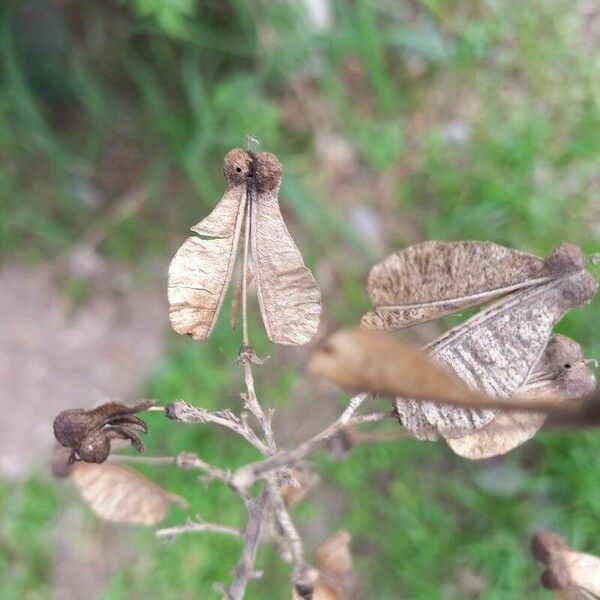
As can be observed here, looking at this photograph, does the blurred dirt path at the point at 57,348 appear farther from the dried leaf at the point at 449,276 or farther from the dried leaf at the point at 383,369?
the dried leaf at the point at 383,369

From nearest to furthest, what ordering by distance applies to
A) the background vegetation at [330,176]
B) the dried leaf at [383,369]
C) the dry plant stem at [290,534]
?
the dried leaf at [383,369] < the dry plant stem at [290,534] < the background vegetation at [330,176]

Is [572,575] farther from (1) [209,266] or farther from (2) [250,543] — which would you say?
(1) [209,266]

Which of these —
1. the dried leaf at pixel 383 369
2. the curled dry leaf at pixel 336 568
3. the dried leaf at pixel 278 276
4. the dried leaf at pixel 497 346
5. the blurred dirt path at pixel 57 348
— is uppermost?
the blurred dirt path at pixel 57 348

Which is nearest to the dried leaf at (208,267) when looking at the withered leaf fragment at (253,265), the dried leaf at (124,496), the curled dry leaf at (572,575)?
the withered leaf fragment at (253,265)

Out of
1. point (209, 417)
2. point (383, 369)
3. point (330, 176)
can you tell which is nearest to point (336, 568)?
point (209, 417)

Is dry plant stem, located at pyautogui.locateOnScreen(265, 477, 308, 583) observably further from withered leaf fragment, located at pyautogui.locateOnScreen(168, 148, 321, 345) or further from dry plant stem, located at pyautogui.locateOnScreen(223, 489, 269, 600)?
withered leaf fragment, located at pyautogui.locateOnScreen(168, 148, 321, 345)

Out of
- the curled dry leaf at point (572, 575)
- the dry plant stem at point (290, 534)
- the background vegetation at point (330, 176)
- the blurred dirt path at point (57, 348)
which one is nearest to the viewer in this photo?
the dry plant stem at point (290, 534)

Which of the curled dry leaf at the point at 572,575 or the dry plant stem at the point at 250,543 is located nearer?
the dry plant stem at the point at 250,543

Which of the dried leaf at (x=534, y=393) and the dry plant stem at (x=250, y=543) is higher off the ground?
the dried leaf at (x=534, y=393)
